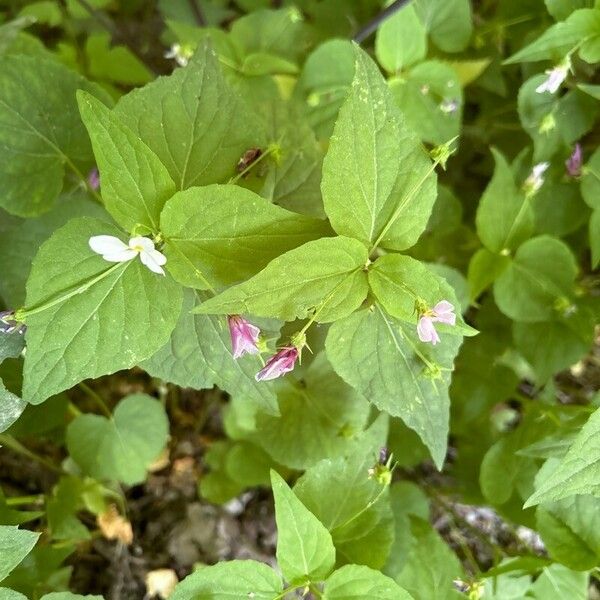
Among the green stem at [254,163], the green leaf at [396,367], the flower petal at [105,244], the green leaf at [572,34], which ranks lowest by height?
the green leaf at [396,367]

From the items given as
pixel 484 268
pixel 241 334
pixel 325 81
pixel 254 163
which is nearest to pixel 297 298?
pixel 241 334

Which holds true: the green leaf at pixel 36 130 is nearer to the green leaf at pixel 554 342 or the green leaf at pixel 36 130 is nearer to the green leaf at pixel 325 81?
the green leaf at pixel 325 81

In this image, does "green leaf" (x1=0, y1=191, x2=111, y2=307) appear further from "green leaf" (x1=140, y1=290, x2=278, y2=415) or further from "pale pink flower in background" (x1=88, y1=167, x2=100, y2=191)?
"green leaf" (x1=140, y1=290, x2=278, y2=415)

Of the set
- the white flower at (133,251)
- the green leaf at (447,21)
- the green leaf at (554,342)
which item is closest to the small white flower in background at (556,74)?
the green leaf at (447,21)

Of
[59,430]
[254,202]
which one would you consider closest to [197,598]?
[254,202]

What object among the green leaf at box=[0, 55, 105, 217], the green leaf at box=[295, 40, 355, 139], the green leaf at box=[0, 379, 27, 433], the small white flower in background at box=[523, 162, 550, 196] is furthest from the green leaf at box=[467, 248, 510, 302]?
the green leaf at box=[0, 379, 27, 433]

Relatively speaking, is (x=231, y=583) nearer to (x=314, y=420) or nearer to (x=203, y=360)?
(x=203, y=360)
